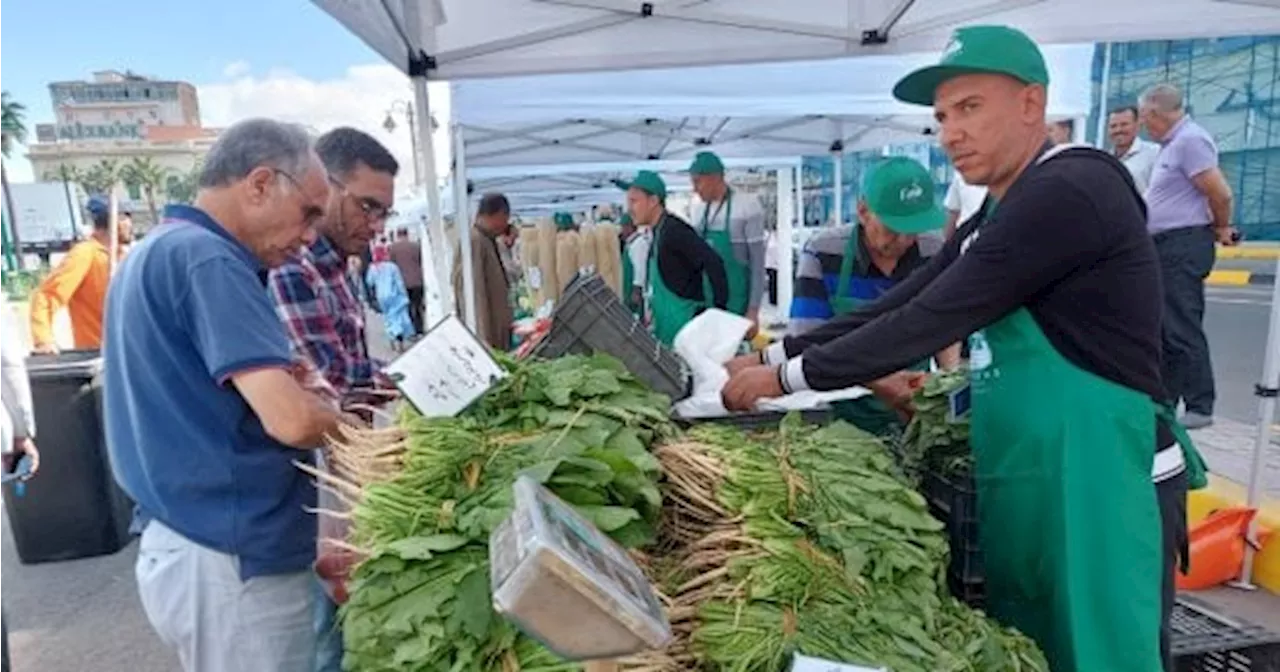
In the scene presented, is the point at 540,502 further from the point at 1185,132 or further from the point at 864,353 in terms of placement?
the point at 1185,132

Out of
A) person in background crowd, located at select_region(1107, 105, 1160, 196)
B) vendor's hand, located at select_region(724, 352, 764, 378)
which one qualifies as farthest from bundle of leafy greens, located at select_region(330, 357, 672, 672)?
person in background crowd, located at select_region(1107, 105, 1160, 196)

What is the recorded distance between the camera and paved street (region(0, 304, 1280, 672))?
11.0 feet

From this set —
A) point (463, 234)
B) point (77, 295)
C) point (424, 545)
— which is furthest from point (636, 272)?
point (424, 545)

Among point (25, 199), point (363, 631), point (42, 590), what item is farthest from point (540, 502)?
point (25, 199)

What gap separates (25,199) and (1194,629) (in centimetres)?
3446

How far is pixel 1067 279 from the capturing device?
1.54m

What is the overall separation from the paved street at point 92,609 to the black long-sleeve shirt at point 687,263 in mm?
2842

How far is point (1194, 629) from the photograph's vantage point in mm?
2584

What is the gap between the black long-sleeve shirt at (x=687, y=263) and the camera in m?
4.92

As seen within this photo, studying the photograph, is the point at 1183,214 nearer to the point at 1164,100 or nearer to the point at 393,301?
the point at 1164,100

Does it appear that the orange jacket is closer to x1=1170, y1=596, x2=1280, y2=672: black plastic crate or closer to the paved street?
the paved street

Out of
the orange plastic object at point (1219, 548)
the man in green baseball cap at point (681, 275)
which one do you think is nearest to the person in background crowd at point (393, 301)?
the man in green baseball cap at point (681, 275)

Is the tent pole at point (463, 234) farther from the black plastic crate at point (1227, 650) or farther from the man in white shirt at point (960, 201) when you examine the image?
the black plastic crate at point (1227, 650)

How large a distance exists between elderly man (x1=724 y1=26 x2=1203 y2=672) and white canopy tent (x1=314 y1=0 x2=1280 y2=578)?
1.79 metres
